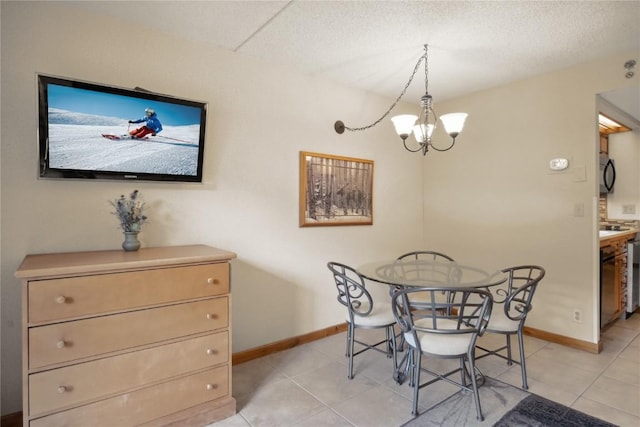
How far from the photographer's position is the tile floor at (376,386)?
205 centimetres

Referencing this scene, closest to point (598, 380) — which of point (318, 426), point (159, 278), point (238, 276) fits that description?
point (318, 426)

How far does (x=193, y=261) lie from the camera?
1939 mm

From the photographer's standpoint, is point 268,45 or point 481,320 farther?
point 268,45

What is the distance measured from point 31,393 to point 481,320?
226cm

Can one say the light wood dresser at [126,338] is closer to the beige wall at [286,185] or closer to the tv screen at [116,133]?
the beige wall at [286,185]

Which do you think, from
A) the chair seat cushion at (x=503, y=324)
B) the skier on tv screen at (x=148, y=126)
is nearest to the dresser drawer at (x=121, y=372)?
the skier on tv screen at (x=148, y=126)

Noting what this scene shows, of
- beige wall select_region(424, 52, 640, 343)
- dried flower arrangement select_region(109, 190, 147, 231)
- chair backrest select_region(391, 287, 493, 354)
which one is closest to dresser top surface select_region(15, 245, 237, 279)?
dried flower arrangement select_region(109, 190, 147, 231)

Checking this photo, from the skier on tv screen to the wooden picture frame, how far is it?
48.8 inches

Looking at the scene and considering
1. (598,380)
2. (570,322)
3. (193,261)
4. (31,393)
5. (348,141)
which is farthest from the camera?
(348,141)

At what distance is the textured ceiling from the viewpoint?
2.09m

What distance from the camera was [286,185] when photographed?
3.02 meters

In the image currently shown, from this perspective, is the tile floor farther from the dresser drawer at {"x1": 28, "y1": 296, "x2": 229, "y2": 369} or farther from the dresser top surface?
the dresser top surface

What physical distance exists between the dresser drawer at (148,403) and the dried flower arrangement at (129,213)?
93 centimetres

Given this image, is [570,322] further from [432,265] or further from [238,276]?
[238,276]
